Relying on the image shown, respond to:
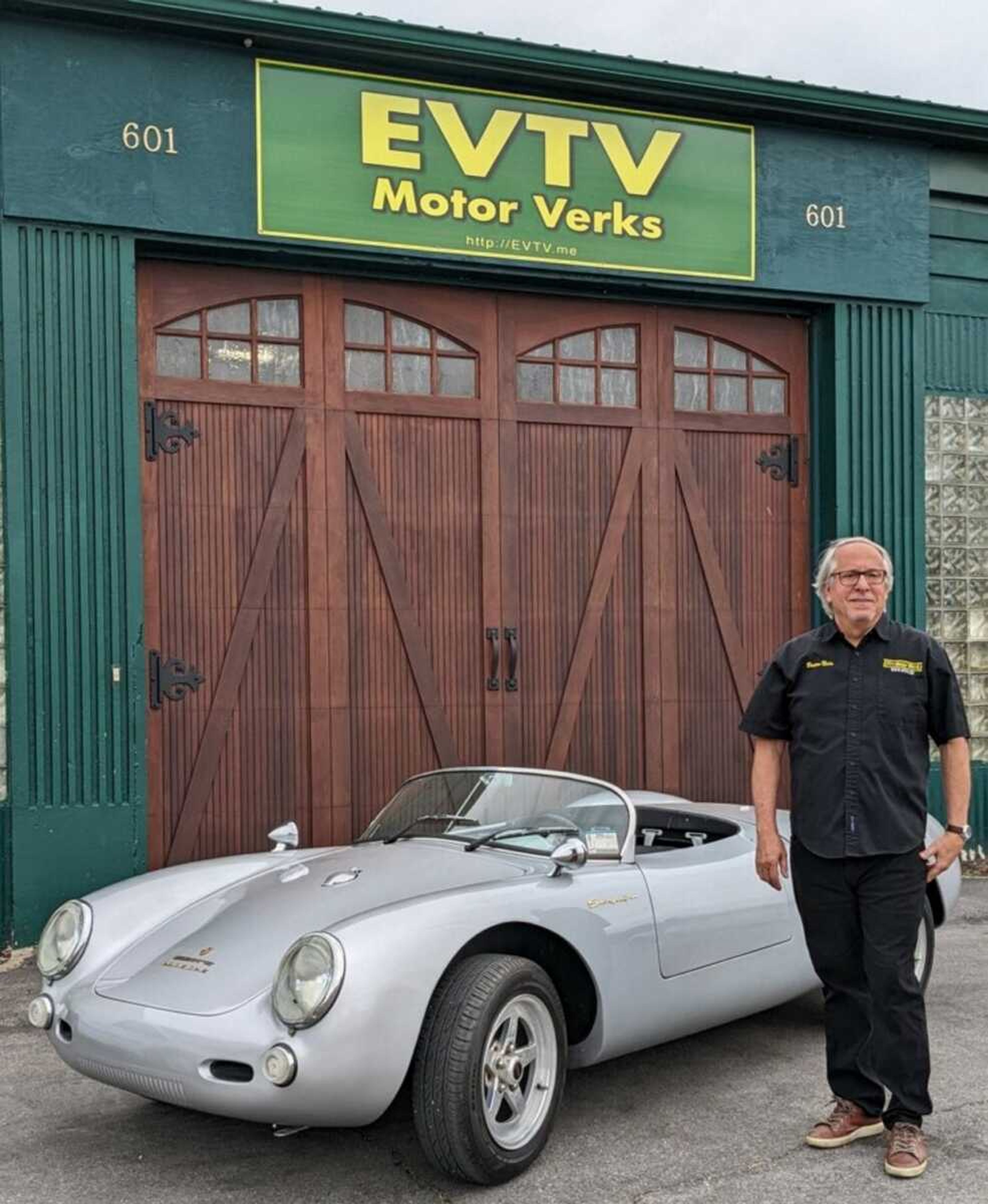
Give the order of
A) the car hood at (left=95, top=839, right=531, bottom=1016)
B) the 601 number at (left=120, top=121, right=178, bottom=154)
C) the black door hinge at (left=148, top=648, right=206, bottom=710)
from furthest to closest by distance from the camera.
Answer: the black door hinge at (left=148, top=648, right=206, bottom=710) < the 601 number at (left=120, top=121, right=178, bottom=154) < the car hood at (left=95, top=839, right=531, bottom=1016)

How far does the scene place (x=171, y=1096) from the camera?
385 centimetres

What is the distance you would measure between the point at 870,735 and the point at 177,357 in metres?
5.19

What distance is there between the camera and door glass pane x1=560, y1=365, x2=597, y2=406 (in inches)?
352

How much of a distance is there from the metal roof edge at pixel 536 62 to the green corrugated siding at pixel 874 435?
4.23ft

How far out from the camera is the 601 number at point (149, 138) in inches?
301

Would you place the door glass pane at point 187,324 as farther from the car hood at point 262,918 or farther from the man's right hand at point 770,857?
the man's right hand at point 770,857

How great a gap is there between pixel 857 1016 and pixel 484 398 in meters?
5.25

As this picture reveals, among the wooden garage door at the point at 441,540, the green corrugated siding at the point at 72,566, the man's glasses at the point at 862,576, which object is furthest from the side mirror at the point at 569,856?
the wooden garage door at the point at 441,540

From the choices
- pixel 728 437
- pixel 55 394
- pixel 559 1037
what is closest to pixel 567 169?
pixel 728 437

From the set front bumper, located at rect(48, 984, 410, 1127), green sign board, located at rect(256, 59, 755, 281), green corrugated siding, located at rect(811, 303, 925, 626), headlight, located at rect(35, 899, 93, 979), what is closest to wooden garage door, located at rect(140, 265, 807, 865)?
green corrugated siding, located at rect(811, 303, 925, 626)

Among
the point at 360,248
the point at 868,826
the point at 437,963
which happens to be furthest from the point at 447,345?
the point at 437,963

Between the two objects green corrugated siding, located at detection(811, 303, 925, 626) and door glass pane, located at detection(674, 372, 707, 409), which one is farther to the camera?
green corrugated siding, located at detection(811, 303, 925, 626)

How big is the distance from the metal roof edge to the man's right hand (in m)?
5.58

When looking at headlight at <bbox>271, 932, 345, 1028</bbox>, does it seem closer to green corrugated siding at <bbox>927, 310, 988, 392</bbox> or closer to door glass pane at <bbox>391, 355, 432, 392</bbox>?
door glass pane at <bbox>391, 355, 432, 392</bbox>
